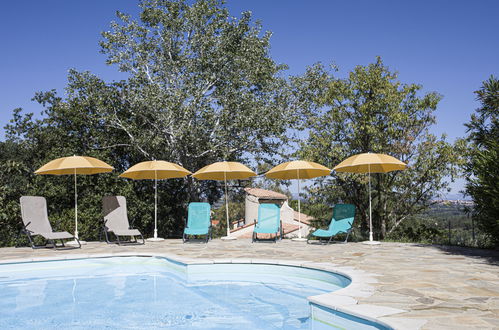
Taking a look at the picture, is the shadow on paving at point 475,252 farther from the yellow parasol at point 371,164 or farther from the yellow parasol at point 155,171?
the yellow parasol at point 155,171

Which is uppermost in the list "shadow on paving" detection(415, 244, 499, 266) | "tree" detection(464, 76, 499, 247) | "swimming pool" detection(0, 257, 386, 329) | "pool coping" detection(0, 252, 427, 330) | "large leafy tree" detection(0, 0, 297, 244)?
"large leafy tree" detection(0, 0, 297, 244)

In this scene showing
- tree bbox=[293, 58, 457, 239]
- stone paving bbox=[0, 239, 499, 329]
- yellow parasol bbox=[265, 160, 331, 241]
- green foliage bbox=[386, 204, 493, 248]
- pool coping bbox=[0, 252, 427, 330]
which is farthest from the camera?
tree bbox=[293, 58, 457, 239]

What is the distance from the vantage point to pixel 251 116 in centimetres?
1467

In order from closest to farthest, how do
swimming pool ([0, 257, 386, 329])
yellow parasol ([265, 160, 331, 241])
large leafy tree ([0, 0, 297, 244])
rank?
swimming pool ([0, 257, 386, 329]) → yellow parasol ([265, 160, 331, 241]) → large leafy tree ([0, 0, 297, 244])

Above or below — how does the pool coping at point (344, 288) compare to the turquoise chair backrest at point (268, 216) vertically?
below

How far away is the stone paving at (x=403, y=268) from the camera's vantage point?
12.5 ft

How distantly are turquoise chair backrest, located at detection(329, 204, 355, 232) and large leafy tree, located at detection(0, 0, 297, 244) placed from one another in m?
5.49

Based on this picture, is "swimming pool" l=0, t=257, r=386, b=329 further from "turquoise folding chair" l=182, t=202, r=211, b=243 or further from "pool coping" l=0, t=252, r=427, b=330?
"turquoise folding chair" l=182, t=202, r=211, b=243

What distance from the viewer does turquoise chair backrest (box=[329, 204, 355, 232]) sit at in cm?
1034

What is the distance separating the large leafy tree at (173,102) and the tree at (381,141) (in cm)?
259

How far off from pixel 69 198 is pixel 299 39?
33.3 feet

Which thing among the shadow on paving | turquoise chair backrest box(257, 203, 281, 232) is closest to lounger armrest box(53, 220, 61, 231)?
turquoise chair backrest box(257, 203, 281, 232)

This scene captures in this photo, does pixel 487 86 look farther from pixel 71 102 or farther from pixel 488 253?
pixel 71 102

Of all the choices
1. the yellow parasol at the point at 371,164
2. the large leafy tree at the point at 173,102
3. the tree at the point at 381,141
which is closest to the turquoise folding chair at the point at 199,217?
the large leafy tree at the point at 173,102
